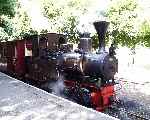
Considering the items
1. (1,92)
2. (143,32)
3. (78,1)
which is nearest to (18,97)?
(1,92)

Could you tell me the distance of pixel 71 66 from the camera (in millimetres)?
11695

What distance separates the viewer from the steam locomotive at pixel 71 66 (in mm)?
10805

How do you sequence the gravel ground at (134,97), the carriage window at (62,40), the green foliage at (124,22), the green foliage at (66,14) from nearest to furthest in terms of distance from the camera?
the gravel ground at (134,97)
the carriage window at (62,40)
the green foliage at (124,22)
the green foliage at (66,14)

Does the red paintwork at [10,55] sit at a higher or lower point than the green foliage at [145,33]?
lower

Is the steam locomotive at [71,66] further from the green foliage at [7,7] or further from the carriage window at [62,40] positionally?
the green foliage at [7,7]

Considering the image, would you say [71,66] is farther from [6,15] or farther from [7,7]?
[6,15]

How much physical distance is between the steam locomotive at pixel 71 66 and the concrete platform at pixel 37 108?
145cm

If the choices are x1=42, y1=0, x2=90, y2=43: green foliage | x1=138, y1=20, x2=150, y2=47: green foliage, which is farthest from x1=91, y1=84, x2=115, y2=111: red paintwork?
x1=42, y1=0, x2=90, y2=43: green foliage

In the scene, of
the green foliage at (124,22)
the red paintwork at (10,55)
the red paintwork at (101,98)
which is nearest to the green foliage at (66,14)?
the green foliage at (124,22)

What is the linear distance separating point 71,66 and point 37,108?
130 inches

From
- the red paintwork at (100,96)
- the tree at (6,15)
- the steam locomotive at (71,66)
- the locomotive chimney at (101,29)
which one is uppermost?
the tree at (6,15)

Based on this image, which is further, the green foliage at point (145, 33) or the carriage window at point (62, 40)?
the green foliage at point (145, 33)

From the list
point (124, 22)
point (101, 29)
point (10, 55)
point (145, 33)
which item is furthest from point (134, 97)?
point (145, 33)

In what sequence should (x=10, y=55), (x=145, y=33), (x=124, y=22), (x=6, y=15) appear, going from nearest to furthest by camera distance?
(x=10, y=55) < (x=124, y=22) < (x=6, y=15) < (x=145, y=33)
